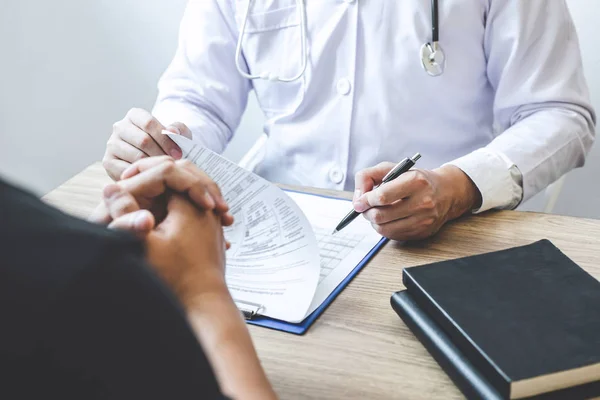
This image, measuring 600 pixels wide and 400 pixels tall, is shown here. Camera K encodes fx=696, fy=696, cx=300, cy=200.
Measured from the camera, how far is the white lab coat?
1.24 m

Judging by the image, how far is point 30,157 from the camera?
92.9 inches

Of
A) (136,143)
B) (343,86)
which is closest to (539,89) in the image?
(343,86)

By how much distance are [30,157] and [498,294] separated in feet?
6.38

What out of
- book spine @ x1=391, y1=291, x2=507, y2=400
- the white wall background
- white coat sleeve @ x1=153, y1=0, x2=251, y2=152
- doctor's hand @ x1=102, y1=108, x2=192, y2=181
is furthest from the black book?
the white wall background

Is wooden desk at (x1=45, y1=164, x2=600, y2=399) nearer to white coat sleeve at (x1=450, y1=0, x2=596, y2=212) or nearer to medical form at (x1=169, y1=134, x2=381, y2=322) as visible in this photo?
medical form at (x1=169, y1=134, x2=381, y2=322)

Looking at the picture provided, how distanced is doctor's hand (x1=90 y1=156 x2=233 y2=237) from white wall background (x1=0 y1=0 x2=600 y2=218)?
1497 millimetres

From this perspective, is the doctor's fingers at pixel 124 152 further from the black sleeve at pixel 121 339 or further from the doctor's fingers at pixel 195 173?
the black sleeve at pixel 121 339

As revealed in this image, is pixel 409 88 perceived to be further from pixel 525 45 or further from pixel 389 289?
pixel 389 289

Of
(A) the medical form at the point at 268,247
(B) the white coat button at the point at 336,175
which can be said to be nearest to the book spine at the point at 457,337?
(A) the medical form at the point at 268,247

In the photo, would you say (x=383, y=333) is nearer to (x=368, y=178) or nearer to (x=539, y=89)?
(x=368, y=178)

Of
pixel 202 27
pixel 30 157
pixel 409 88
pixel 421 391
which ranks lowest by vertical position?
pixel 30 157

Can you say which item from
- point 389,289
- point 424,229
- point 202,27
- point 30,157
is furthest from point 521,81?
point 30,157

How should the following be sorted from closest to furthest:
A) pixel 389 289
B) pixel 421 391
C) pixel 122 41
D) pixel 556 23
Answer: pixel 421 391, pixel 389 289, pixel 556 23, pixel 122 41

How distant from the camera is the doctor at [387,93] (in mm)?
1161
